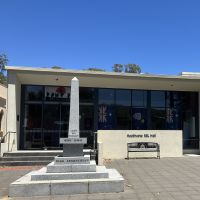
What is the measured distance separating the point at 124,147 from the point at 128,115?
348 cm

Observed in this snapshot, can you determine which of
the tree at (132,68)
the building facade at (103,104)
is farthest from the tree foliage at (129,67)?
the building facade at (103,104)

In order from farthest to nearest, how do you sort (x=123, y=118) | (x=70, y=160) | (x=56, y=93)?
(x=123, y=118), (x=56, y=93), (x=70, y=160)

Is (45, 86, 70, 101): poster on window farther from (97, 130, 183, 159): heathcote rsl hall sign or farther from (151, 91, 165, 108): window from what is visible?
(151, 91, 165, 108): window

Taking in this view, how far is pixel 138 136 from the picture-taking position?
55.3 feet

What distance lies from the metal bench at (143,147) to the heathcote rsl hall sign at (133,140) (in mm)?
275

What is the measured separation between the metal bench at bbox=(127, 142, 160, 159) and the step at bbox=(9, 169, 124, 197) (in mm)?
7673

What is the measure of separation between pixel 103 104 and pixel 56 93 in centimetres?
274

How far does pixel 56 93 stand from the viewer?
18.9m

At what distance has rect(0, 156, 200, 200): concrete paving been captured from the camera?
809 cm

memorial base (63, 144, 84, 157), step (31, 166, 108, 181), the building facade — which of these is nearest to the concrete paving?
step (31, 166, 108, 181)

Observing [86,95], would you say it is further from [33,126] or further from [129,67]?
[129,67]

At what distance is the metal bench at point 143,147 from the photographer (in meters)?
16.2

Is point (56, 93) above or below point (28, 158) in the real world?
above

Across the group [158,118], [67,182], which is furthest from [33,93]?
[67,182]
